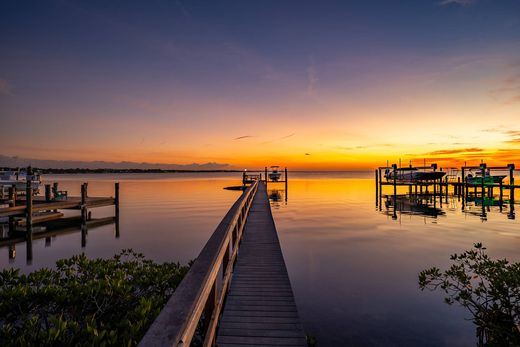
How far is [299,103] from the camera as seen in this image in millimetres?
28312

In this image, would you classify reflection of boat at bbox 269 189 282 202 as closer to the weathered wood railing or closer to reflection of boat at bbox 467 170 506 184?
reflection of boat at bbox 467 170 506 184

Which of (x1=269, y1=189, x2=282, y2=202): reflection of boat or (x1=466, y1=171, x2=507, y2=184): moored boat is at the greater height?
(x1=466, y1=171, x2=507, y2=184): moored boat

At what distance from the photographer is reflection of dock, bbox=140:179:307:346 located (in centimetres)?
167

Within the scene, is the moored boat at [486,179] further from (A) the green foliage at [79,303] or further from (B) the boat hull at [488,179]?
(A) the green foliage at [79,303]

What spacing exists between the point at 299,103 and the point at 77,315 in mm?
26626

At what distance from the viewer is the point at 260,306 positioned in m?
4.82

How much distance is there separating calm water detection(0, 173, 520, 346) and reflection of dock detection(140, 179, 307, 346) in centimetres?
192

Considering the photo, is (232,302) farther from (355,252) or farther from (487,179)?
(487,179)

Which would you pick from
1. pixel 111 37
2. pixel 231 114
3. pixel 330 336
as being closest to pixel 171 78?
pixel 111 37

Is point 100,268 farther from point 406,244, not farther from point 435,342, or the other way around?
point 406,244

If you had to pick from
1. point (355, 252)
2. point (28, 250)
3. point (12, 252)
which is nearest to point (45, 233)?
point (28, 250)

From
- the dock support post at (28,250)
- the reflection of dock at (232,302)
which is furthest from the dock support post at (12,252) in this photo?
the reflection of dock at (232,302)

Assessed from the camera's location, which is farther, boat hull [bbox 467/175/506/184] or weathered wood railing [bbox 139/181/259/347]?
boat hull [bbox 467/175/506/184]

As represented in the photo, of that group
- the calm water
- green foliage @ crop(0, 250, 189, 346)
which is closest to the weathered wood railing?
green foliage @ crop(0, 250, 189, 346)
